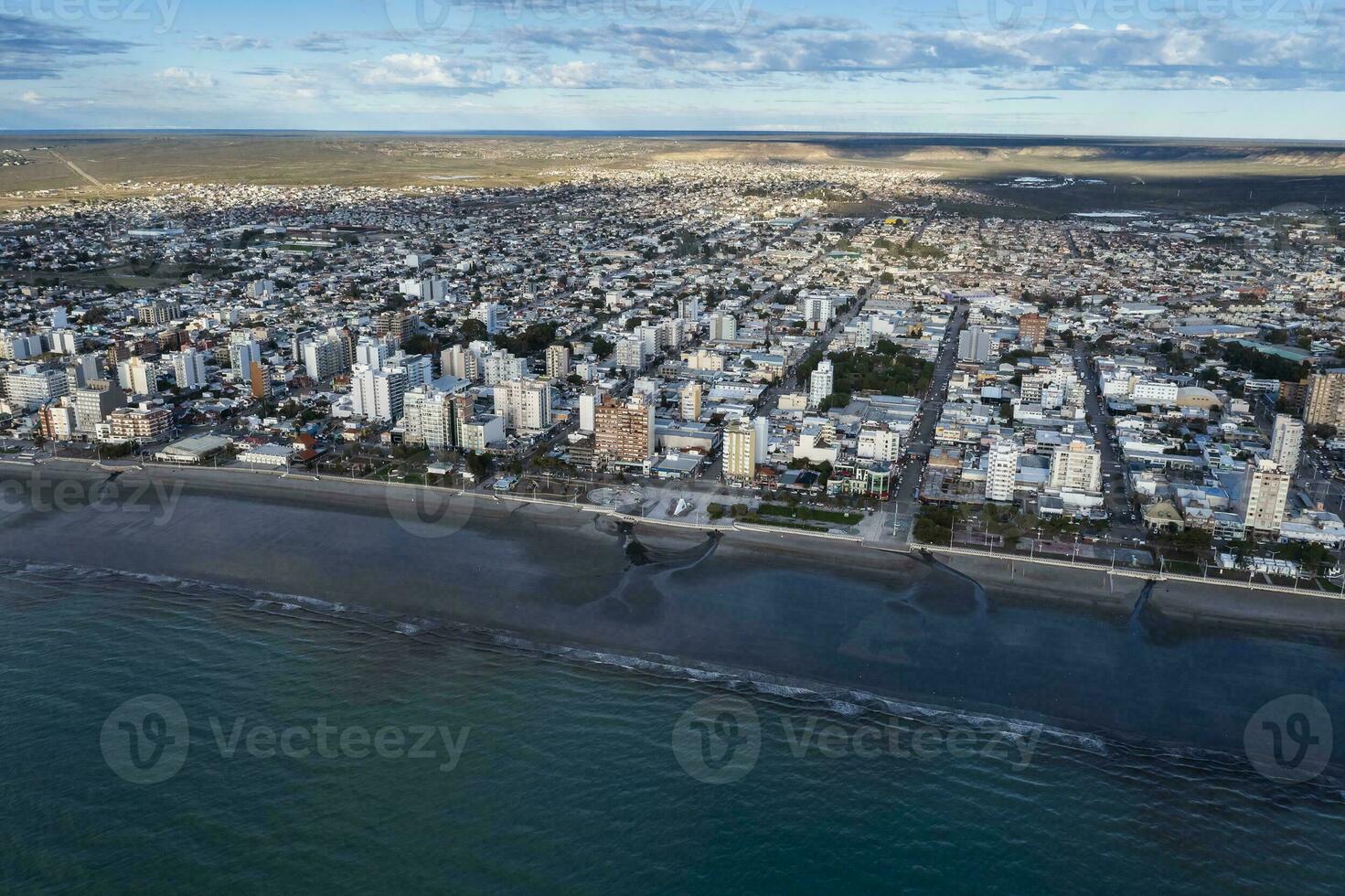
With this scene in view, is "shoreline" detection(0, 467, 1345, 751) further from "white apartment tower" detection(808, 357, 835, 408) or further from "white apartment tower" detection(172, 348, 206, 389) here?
"white apartment tower" detection(808, 357, 835, 408)

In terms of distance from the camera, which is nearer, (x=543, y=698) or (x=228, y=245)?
(x=543, y=698)

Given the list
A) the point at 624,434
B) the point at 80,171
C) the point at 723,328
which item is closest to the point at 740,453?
the point at 624,434

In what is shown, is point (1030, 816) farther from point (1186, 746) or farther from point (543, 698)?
point (543, 698)

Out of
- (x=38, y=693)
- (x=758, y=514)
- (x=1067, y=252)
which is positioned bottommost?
(x=38, y=693)

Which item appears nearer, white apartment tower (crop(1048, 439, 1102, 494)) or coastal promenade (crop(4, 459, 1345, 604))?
coastal promenade (crop(4, 459, 1345, 604))

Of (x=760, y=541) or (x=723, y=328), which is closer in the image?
(x=760, y=541)

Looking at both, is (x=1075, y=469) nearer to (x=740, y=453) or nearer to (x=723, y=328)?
(x=740, y=453)

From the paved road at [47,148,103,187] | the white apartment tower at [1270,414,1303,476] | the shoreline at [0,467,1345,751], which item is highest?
the paved road at [47,148,103,187]

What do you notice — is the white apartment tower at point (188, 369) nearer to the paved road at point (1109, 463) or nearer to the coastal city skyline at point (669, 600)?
the coastal city skyline at point (669, 600)

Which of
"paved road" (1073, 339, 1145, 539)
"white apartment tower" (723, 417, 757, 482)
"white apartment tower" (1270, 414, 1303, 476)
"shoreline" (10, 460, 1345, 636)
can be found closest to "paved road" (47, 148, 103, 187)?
"shoreline" (10, 460, 1345, 636)

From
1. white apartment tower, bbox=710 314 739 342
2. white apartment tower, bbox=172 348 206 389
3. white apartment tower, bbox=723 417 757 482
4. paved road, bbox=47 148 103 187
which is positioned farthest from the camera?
paved road, bbox=47 148 103 187

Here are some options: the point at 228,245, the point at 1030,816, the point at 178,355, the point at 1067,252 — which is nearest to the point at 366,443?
the point at 178,355
